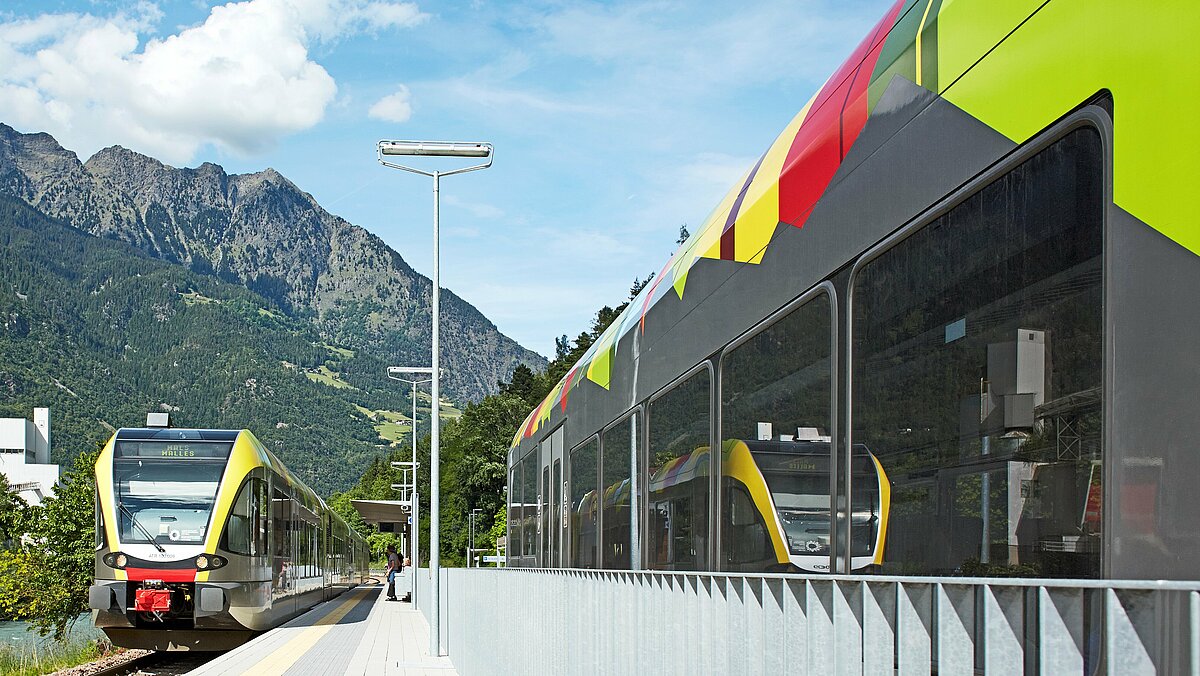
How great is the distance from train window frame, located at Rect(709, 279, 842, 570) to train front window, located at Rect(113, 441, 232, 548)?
15923mm

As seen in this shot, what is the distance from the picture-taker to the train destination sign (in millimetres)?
21016

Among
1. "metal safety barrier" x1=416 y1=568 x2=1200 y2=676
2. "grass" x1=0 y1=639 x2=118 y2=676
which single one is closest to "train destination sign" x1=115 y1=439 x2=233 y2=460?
"grass" x1=0 y1=639 x2=118 y2=676

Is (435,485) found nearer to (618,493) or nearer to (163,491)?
(163,491)

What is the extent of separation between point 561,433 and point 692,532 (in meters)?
7.22

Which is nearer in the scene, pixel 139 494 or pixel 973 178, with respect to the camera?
pixel 973 178

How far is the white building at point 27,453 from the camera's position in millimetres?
97812

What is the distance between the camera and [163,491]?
20.8m

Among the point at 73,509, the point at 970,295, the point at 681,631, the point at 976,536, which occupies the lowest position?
the point at 73,509

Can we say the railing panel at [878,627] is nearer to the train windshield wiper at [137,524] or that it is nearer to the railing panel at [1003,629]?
the railing panel at [1003,629]

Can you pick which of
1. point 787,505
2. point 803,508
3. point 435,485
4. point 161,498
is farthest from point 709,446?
point 435,485

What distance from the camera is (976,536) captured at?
3.45 meters

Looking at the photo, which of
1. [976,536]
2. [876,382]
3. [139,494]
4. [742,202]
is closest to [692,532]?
[742,202]

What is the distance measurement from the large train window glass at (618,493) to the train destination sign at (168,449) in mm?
12129

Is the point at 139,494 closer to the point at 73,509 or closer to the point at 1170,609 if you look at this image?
the point at 73,509
